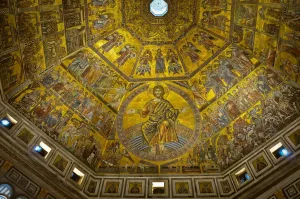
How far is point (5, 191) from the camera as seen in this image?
385 inches

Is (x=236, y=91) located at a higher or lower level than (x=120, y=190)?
higher

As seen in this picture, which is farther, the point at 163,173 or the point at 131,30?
the point at 131,30

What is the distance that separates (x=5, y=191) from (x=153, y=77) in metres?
9.06

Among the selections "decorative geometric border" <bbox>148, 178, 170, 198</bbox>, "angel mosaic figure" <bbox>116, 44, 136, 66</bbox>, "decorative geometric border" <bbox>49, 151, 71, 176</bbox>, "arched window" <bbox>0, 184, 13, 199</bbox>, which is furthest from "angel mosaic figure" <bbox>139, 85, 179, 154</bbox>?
"arched window" <bbox>0, 184, 13, 199</bbox>

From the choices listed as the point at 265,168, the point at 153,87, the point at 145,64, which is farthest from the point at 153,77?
the point at 265,168

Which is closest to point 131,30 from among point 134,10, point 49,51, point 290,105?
point 134,10

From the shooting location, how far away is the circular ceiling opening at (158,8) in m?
16.1

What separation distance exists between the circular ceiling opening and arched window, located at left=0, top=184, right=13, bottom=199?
37.2 ft

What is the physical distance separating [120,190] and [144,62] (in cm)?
708

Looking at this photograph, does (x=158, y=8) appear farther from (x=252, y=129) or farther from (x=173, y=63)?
(x=252, y=129)

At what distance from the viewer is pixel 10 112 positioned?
38.2ft

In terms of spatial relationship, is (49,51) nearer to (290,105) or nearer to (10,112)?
(10,112)

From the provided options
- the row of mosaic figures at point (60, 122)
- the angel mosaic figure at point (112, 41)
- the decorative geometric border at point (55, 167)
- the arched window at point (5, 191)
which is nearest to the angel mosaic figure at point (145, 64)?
the angel mosaic figure at point (112, 41)

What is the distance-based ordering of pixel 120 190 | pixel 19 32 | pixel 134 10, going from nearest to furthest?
pixel 19 32 → pixel 120 190 → pixel 134 10
